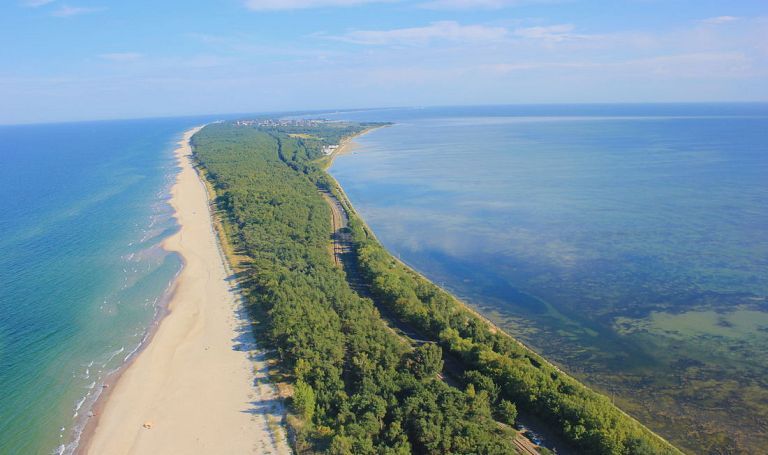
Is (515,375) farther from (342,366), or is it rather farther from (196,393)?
(196,393)

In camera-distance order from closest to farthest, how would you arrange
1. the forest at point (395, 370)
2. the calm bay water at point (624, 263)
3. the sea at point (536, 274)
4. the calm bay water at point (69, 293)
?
the forest at point (395, 370) → the calm bay water at point (69, 293) → the sea at point (536, 274) → the calm bay water at point (624, 263)

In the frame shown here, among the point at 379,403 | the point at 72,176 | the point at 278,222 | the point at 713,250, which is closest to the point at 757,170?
the point at 713,250

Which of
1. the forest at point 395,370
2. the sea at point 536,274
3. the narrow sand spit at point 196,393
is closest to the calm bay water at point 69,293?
the sea at point 536,274

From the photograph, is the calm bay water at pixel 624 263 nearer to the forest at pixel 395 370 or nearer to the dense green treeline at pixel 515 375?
the dense green treeline at pixel 515 375

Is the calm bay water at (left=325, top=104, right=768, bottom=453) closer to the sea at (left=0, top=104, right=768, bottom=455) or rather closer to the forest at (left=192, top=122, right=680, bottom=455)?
the sea at (left=0, top=104, right=768, bottom=455)

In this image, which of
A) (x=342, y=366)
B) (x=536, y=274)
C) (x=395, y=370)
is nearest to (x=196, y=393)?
(x=342, y=366)

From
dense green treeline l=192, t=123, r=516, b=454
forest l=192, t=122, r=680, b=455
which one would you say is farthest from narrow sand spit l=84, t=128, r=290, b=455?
dense green treeline l=192, t=123, r=516, b=454
